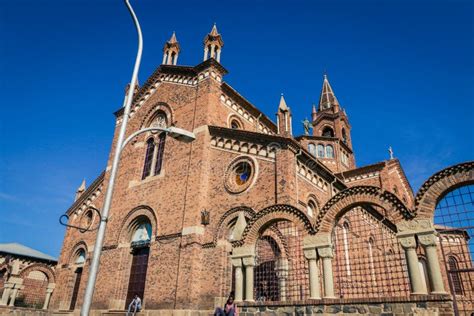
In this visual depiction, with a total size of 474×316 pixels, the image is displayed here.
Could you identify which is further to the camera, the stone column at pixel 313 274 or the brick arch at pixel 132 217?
the brick arch at pixel 132 217

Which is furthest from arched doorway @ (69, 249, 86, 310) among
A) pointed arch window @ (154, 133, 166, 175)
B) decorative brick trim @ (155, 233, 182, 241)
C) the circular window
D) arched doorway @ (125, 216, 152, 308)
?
the circular window

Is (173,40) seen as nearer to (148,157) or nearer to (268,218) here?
(148,157)

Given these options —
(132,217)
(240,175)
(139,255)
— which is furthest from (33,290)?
(240,175)

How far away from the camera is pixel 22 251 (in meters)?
30.5

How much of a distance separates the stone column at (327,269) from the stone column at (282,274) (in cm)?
271

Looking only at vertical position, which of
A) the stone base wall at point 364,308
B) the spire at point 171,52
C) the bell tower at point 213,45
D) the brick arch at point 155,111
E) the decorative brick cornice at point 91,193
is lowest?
the stone base wall at point 364,308

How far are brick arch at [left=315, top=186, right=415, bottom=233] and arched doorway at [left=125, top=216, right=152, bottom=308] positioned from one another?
11448 mm

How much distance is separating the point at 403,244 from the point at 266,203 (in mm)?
6880

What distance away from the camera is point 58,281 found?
21.7 meters

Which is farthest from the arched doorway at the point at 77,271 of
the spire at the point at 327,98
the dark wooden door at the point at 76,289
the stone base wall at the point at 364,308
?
the spire at the point at 327,98

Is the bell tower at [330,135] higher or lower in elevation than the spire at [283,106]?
higher

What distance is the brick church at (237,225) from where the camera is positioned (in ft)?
27.9

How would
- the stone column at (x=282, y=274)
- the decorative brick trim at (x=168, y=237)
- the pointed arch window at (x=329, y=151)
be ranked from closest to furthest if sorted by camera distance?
the stone column at (x=282, y=274), the decorative brick trim at (x=168, y=237), the pointed arch window at (x=329, y=151)

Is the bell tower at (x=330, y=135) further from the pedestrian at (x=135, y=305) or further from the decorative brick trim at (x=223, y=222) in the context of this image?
the pedestrian at (x=135, y=305)
